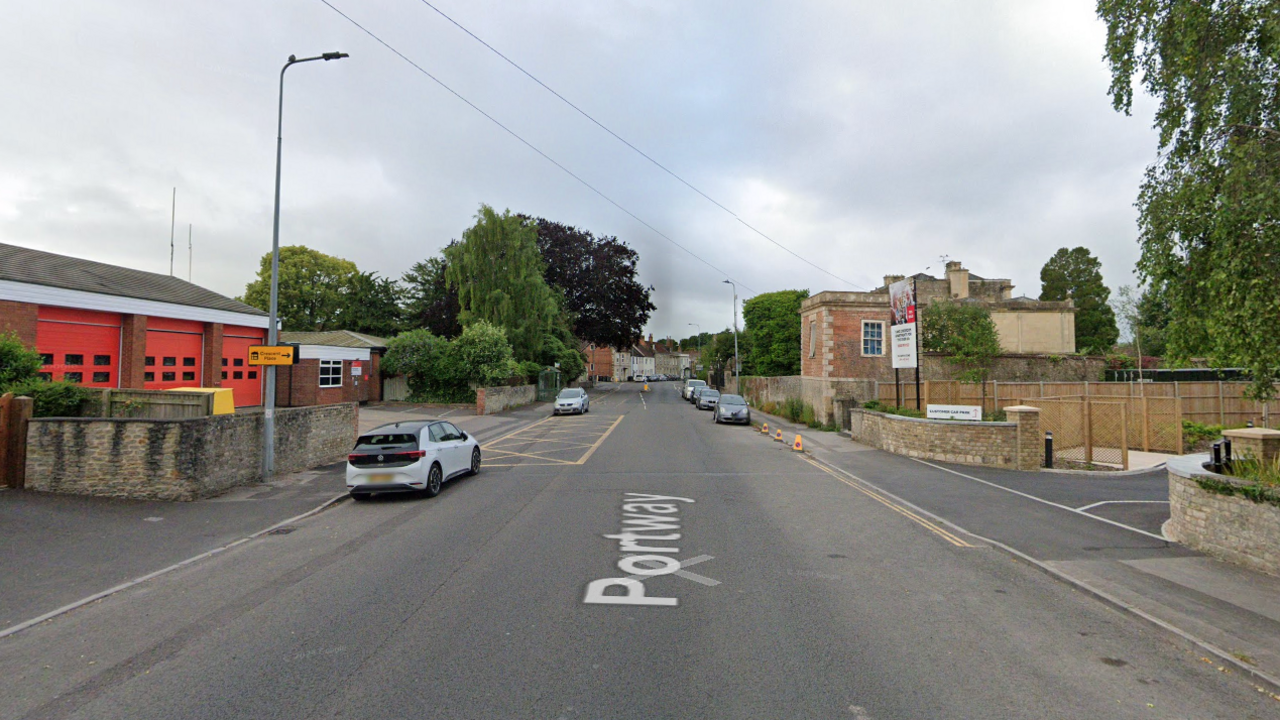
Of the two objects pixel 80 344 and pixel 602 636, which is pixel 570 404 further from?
pixel 602 636

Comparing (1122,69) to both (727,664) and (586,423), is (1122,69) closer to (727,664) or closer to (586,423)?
(727,664)

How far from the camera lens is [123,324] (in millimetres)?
23578

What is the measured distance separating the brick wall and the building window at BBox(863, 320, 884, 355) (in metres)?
32.6

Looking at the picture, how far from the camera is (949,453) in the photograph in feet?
56.4

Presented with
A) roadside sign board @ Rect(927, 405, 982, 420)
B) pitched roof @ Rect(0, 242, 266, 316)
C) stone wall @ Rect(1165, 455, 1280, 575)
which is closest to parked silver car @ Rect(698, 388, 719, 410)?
roadside sign board @ Rect(927, 405, 982, 420)

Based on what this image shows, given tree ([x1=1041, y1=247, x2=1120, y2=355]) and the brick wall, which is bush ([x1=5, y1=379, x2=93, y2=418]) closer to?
the brick wall

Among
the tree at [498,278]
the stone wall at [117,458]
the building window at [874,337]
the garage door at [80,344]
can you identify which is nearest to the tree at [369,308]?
the tree at [498,278]

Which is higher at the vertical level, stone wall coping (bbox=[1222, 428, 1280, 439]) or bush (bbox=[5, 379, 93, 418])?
bush (bbox=[5, 379, 93, 418])

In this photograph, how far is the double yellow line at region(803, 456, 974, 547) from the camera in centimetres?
888

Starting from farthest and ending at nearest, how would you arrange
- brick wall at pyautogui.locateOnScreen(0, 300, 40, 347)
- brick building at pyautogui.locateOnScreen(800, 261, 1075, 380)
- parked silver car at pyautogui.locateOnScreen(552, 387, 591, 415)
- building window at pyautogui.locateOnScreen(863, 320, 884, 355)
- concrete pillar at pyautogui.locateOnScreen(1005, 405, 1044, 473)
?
parked silver car at pyautogui.locateOnScreen(552, 387, 591, 415) < building window at pyautogui.locateOnScreen(863, 320, 884, 355) < brick building at pyautogui.locateOnScreen(800, 261, 1075, 380) < brick wall at pyautogui.locateOnScreen(0, 300, 40, 347) < concrete pillar at pyautogui.locateOnScreen(1005, 405, 1044, 473)

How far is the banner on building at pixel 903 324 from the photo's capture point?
1986 cm

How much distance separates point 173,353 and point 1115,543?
103 feet

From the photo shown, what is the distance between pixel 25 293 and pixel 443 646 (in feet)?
77.1

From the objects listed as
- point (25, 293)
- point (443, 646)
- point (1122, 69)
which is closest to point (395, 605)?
point (443, 646)
